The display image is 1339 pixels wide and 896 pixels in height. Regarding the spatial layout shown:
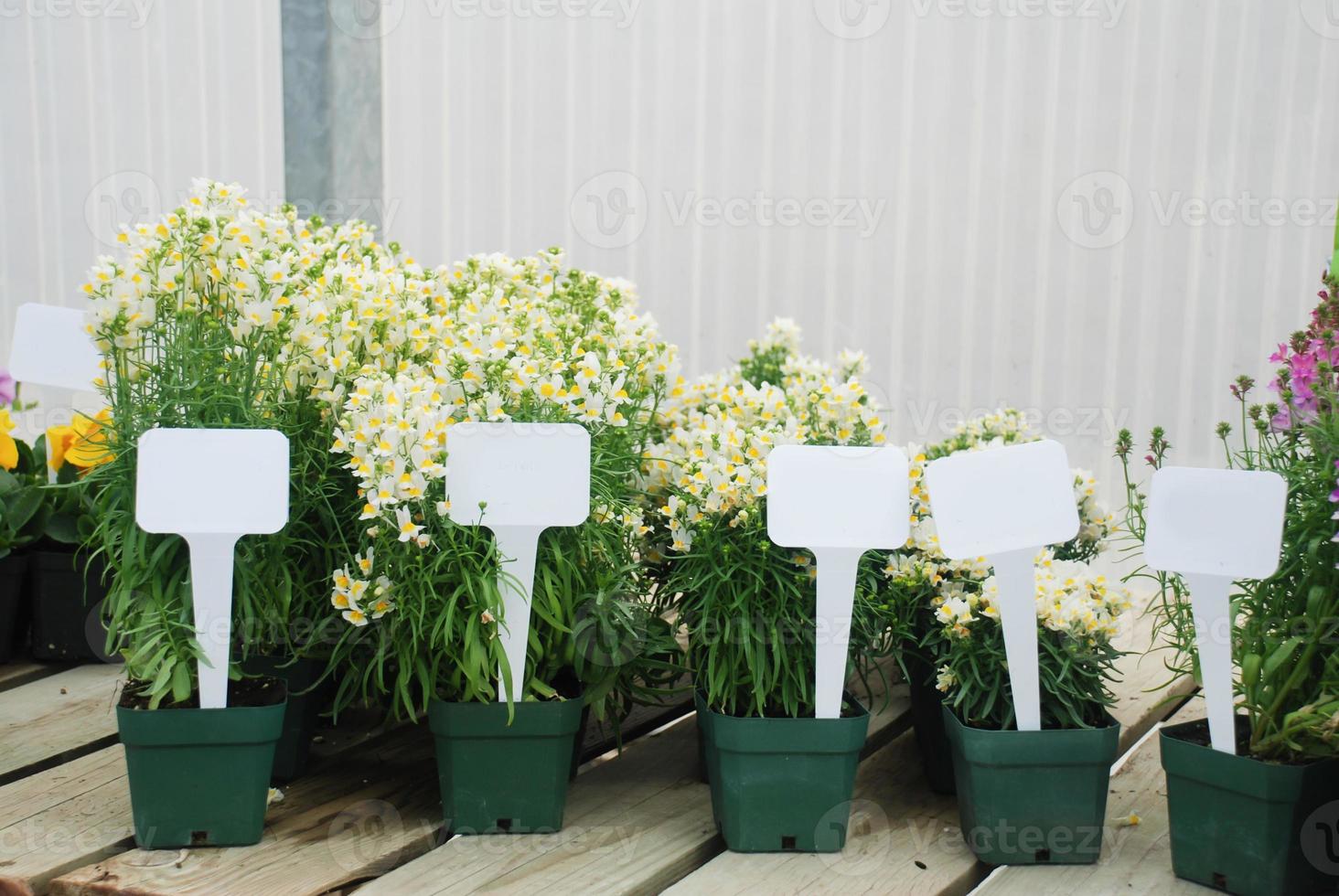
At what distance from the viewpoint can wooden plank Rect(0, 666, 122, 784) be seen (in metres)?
1.70

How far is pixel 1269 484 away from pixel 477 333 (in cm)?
97

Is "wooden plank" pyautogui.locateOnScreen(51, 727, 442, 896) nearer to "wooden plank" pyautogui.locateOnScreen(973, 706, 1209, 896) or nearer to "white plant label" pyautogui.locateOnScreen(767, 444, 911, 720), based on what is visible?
"white plant label" pyautogui.locateOnScreen(767, 444, 911, 720)

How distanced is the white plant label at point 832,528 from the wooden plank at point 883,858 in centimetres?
18

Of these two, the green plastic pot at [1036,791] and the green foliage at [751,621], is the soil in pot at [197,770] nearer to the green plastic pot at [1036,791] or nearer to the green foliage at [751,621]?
the green foliage at [751,621]

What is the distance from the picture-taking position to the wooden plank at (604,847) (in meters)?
1.34

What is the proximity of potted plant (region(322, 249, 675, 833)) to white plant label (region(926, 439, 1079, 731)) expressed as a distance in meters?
0.43

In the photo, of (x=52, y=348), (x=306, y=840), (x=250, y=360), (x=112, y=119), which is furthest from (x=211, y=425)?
(x=112, y=119)

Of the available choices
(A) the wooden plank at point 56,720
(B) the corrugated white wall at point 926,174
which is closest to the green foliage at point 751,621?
(A) the wooden plank at point 56,720

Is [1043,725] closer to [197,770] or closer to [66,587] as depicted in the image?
[197,770]

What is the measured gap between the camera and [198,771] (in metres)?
1.38

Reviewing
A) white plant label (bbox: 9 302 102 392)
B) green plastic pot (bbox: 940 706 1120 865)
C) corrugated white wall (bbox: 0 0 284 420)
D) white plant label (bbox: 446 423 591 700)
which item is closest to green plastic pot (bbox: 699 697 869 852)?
green plastic pot (bbox: 940 706 1120 865)

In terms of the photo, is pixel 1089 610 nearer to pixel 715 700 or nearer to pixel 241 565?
pixel 715 700

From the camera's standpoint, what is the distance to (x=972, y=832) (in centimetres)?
141

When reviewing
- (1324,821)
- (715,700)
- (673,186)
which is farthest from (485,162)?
(1324,821)
